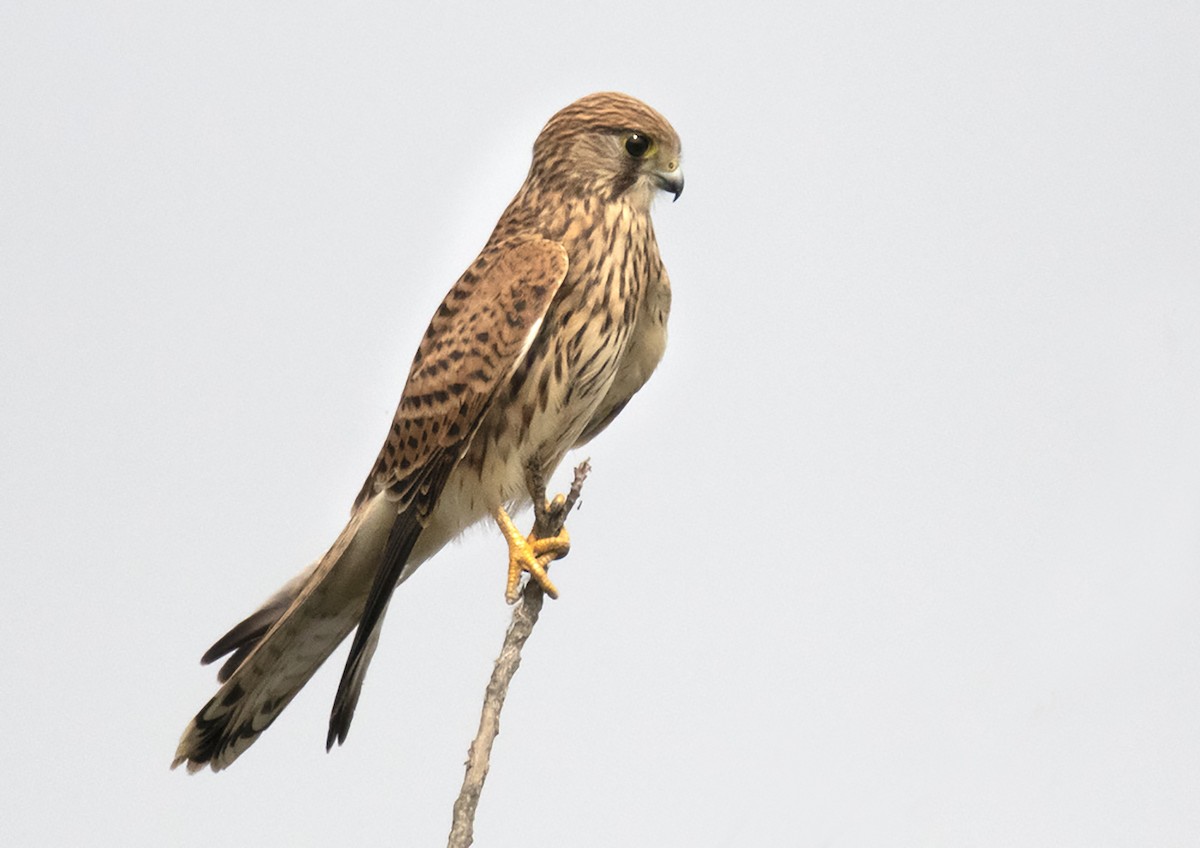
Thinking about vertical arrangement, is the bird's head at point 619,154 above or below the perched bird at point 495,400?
above

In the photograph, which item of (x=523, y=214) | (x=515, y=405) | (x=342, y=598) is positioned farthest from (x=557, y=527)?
(x=523, y=214)

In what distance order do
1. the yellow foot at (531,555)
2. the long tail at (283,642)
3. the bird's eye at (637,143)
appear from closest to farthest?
the yellow foot at (531,555)
the long tail at (283,642)
the bird's eye at (637,143)

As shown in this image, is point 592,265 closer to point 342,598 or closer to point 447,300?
point 447,300

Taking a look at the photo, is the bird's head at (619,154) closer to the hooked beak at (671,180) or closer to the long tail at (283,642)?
the hooked beak at (671,180)

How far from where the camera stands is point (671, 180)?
419 centimetres

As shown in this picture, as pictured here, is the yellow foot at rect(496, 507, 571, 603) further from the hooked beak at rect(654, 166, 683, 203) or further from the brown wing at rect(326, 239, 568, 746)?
the hooked beak at rect(654, 166, 683, 203)

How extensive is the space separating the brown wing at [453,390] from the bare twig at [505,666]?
239 millimetres

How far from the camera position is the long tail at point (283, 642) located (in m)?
3.96

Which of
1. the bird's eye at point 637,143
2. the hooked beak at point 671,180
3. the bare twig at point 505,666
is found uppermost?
the bird's eye at point 637,143

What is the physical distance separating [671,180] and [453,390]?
751mm

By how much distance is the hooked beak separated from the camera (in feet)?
13.8

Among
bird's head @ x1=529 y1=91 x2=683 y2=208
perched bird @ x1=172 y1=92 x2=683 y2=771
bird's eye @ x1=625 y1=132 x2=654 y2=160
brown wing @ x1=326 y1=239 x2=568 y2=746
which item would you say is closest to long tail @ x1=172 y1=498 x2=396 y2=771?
perched bird @ x1=172 y1=92 x2=683 y2=771

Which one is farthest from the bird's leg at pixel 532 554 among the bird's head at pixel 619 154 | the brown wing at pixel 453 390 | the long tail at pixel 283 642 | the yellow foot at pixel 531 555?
the bird's head at pixel 619 154

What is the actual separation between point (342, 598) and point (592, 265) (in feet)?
3.25
